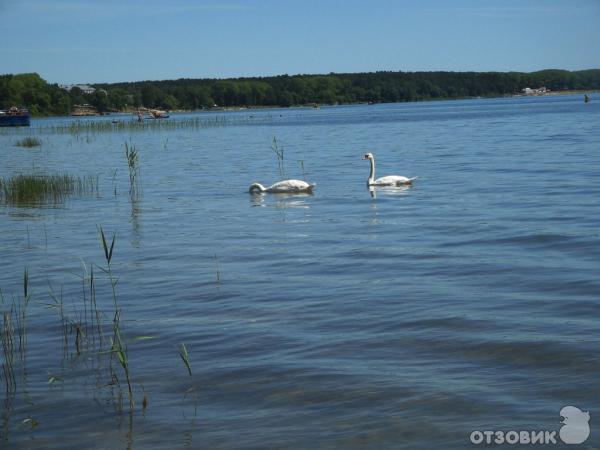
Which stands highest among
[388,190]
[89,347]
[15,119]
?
[15,119]

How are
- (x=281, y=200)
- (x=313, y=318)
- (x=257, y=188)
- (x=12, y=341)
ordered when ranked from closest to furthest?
(x=12, y=341), (x=313, y=318), (x=281, y=200), (x=257, y=188)

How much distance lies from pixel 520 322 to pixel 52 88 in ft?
493

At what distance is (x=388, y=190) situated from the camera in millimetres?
21719

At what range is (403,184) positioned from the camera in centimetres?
2261

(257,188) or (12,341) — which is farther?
(257,188)

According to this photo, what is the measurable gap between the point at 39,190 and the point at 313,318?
14572 mm

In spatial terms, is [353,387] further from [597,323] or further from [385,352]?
[597,323]

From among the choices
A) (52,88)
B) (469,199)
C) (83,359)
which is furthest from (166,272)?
(52,88)

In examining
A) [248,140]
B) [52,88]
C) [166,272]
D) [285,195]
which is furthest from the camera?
[52,88]

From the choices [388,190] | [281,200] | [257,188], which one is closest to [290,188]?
[257,188]

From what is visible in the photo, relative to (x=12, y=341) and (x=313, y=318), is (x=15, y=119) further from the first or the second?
(x=12, y=341)

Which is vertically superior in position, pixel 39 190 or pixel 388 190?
pixel 39 190

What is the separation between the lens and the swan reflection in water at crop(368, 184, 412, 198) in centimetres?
2124

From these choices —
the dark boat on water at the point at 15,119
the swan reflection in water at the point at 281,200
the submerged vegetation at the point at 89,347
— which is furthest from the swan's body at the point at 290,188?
the dark boat on water at the point at 15,119
